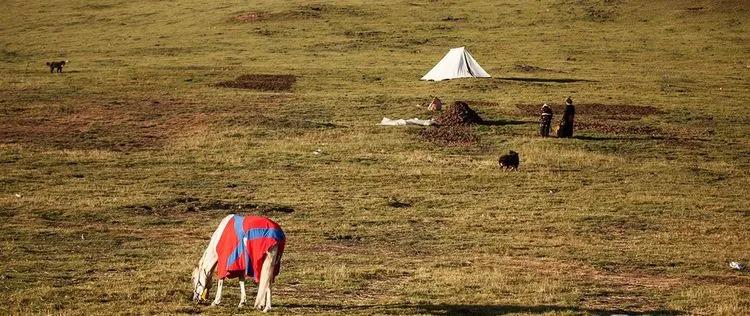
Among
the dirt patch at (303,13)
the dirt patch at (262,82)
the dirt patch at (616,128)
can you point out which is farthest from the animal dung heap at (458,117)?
the dirt patch at (303,13)

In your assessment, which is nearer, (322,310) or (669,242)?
(322,310)

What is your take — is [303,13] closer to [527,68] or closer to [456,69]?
[527,68]

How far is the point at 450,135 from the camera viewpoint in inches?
1574

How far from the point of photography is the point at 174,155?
36594 mm

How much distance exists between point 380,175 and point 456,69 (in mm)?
24784

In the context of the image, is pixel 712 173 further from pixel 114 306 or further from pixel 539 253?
pixel 114 306

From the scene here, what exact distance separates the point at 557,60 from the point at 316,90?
22.1m

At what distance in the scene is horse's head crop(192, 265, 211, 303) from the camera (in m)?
16.6

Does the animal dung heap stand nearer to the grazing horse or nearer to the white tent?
the white tent

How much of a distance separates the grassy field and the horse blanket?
3.95 ft

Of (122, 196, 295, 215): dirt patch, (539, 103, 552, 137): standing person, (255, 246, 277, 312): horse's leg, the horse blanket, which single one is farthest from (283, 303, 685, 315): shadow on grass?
(539, 103, 552, 137): standing person

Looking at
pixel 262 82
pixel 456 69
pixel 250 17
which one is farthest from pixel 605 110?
pixel 250 17

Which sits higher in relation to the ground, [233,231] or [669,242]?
[233,231]

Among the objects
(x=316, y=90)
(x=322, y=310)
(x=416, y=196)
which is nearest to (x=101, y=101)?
(x=316, y=90)
